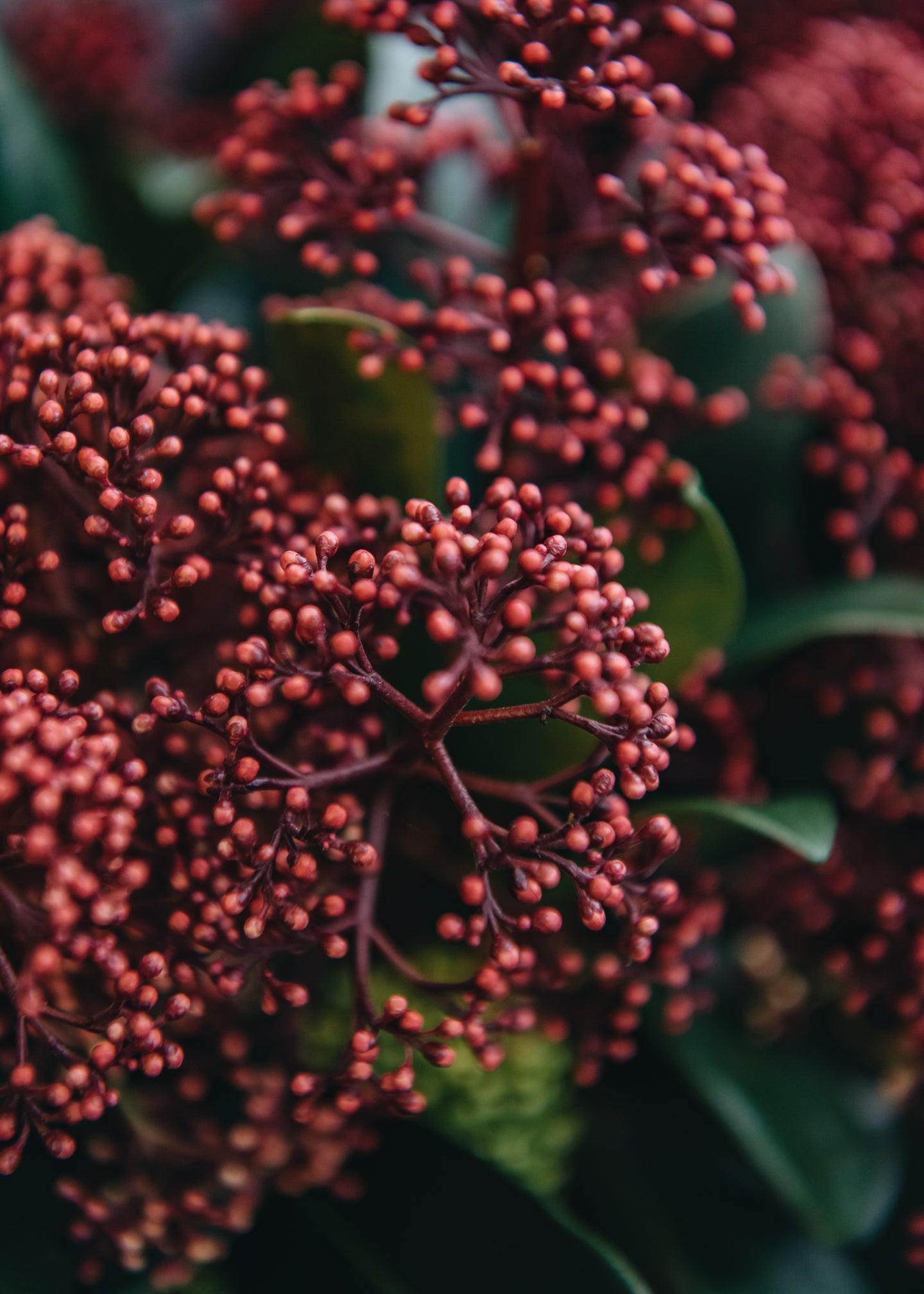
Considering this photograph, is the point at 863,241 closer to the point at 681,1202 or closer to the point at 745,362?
the point at 745,362

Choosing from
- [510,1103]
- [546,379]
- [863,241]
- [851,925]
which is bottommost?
[510,1103]

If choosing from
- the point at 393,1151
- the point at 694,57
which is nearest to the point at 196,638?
the point at 393,1151

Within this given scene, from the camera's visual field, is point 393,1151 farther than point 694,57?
No

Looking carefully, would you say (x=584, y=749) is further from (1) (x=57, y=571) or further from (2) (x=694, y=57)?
(2) (x=694, y=57)

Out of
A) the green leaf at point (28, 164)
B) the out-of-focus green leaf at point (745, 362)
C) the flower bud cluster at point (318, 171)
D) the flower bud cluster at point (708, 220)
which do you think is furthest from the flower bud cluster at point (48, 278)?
the out-of-focus green leaf at point (745, 362)

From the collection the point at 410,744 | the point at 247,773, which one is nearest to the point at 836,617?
the point at 410,744

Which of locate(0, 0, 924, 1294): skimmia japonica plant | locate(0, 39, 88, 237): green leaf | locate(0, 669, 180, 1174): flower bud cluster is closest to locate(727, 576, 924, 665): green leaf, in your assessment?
locate(0, 0, 924, 1294): skimmia japonica plant

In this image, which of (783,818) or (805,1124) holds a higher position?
(783,818)

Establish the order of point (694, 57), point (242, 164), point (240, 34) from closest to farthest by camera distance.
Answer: point (242, 164) → point (694, 57) → point (240, 34)
